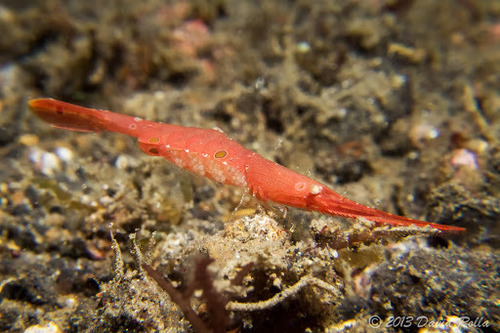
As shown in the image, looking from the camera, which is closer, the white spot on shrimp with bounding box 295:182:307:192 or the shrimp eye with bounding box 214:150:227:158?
the white spot on shrimp with bounding box 295:182:307:192

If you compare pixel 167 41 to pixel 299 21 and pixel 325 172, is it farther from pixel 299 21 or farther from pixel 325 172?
pixel 325 172

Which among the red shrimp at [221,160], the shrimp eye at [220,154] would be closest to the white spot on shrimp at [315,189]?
the red shrimp at [221,160]

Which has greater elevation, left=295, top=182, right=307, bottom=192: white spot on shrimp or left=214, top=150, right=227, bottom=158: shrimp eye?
left=295, top=182, right=307, bottom=192: white spot on shrimp

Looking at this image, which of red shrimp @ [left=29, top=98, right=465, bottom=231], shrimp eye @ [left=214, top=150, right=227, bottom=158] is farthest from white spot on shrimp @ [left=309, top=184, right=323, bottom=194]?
shrimp eye @ [left=214, top=150, right=227, bottom=158]

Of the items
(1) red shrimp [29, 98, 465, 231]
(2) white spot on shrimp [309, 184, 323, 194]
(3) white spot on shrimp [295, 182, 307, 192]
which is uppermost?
(2) white spot on shrimp [309, 184, 323, 194]

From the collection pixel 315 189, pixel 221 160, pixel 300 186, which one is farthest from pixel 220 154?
pixel 315 189

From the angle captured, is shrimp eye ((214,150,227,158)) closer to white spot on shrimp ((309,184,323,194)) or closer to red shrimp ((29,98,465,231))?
red shrimp ((29,98,465,231))

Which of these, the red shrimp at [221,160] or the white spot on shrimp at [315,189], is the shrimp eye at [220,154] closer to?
the red shrimp at [221,160]

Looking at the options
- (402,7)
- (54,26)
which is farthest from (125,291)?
(402,7)
